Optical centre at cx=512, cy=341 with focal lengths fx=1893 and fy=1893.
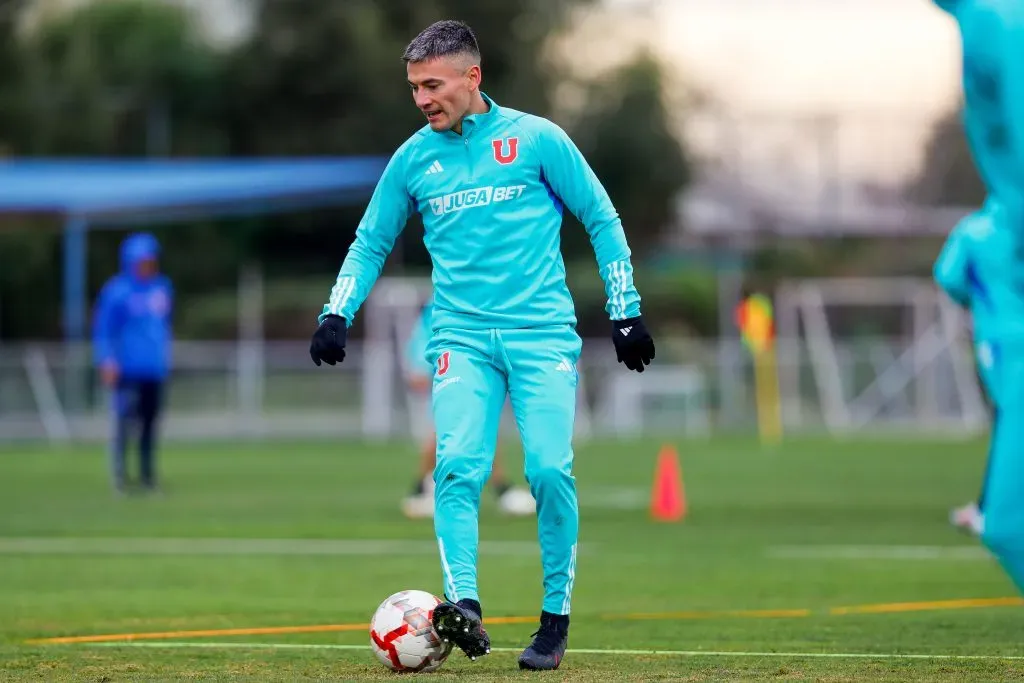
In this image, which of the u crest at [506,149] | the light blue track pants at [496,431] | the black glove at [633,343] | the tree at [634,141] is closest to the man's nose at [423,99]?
the u crest at [506,149]

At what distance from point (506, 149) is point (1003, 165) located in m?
2.50

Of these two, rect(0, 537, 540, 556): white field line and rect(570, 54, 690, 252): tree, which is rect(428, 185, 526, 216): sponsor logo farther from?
rect(570, 54, 690, 252): tree

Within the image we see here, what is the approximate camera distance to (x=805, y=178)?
1626 inches

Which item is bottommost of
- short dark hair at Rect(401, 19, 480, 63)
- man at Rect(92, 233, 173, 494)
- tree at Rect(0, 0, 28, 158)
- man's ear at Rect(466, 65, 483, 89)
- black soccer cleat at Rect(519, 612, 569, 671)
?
black soccer cleat at Rect(519, 612, 569, 671)

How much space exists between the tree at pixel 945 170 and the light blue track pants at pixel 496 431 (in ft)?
120

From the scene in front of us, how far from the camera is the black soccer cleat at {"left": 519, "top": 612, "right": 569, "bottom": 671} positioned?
693 cm

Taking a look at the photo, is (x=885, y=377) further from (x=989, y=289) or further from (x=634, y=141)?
(x=989, y=289)

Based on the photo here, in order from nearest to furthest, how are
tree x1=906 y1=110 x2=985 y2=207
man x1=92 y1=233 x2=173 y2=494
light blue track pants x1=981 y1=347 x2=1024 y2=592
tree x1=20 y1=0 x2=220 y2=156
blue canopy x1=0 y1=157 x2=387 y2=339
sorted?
light blue track pants x1=981 y1=347 x2=1024 y2=592
man x1=92 y1=233 x2=173 y2=494
blue canopy x1=0 y1=157 x2=387 y2=339
tree x1=906 y1=110 x2=985 y2=207
tree x1=20 y1=0 x2=220 y2=156

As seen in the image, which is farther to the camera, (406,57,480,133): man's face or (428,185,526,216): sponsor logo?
(428,185,526,216): sponsor logo

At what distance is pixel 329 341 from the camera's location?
7008 millimetres

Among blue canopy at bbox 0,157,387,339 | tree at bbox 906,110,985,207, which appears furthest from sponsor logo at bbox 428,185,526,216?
tree at bbox 906,110,985,207

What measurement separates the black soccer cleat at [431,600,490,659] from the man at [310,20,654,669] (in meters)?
0.25

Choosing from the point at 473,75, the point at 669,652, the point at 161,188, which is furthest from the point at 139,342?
the point at 473,75

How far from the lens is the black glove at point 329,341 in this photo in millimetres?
6961
